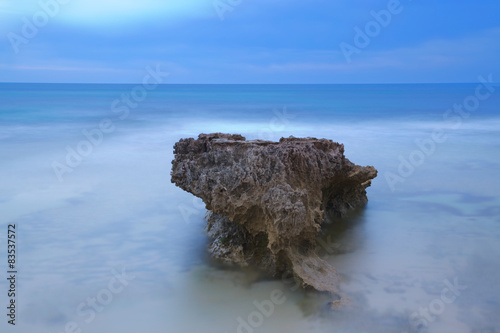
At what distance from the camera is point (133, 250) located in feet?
18.9

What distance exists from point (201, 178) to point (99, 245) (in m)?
1.72

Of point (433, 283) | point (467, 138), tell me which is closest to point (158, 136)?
point (467, 138)

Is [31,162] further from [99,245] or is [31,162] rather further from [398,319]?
[398,319]
